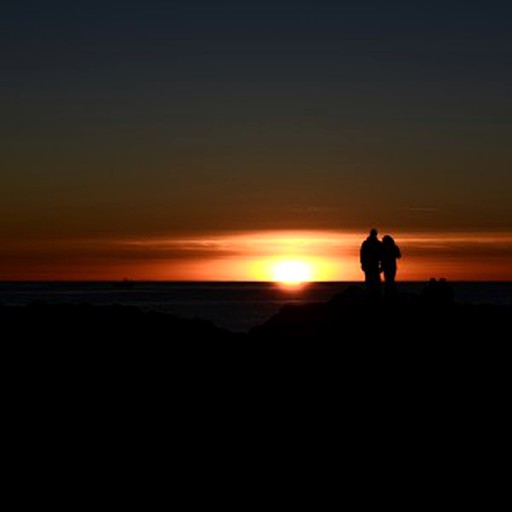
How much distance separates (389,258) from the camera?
35.7 m

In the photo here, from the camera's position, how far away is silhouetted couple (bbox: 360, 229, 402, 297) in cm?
3528

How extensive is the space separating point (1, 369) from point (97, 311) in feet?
17.0

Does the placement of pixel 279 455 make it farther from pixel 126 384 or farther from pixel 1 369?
pixel 1 369

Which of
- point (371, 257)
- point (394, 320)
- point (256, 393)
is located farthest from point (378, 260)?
point (256, 393)

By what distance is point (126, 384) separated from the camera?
2675 cm

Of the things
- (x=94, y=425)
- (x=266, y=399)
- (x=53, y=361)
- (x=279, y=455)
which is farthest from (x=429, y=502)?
(x=53, y=361)

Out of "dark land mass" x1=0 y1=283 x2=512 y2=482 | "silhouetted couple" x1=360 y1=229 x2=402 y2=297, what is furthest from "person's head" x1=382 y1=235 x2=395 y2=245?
"dark land mass" x1=0 y1=283 x2=512 y2=482

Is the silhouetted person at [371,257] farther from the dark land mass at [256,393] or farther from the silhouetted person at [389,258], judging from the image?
the dark land mass at [256,393]

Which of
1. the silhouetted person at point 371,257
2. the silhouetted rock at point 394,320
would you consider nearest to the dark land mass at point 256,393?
the silhouetted rock at point 394,320

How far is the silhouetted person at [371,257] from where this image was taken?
35.2 meters

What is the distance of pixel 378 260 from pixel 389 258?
0.41m

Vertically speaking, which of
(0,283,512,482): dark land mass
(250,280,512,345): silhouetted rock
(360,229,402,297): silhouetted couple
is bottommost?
(0,283,512,482): dark land mass

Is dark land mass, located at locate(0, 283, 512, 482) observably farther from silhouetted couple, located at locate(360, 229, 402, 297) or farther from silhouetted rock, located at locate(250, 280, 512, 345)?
silhouetted couple, located at locate(360, 229, 402, 297)

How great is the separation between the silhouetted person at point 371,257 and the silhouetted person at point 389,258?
175 millimetres
